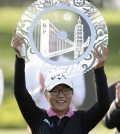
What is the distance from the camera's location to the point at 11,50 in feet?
19.0

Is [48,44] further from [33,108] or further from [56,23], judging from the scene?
[33,108]

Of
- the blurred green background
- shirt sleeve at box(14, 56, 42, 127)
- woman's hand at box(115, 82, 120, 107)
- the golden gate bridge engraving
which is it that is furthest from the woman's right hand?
the blurred green background

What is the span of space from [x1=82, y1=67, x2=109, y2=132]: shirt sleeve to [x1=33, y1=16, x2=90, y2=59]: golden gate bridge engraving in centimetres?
45

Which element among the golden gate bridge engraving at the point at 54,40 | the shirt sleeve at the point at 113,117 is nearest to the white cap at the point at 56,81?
the golden gate bridge engraving at the point at 54,40

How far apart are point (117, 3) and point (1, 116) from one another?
52.2 inches

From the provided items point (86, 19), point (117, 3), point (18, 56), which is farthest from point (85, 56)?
point (117, 3)

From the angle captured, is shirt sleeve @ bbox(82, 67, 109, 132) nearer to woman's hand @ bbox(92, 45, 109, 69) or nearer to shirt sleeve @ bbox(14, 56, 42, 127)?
woman's hand @ bbox(92, 45, 109, 69)

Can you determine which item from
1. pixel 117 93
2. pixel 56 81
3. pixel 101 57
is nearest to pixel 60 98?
pixel 56 81

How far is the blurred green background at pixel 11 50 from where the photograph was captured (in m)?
5.59

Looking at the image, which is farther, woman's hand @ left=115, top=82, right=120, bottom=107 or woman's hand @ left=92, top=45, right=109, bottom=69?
woman's hand @ left=115, top=82, right=120, bottom=107

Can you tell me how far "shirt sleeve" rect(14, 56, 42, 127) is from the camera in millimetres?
3445

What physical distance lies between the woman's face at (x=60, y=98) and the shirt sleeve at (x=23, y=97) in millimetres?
97

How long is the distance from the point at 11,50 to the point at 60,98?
246 centimetres

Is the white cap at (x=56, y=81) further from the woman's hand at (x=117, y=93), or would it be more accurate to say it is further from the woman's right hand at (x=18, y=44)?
the woman's hand at (x=117, y=93)
